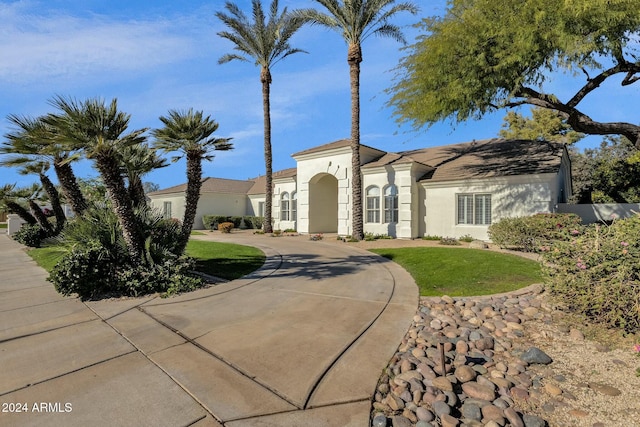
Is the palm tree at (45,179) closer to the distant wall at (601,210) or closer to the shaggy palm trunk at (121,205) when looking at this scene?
the shaggy palm trunk at (121,205)

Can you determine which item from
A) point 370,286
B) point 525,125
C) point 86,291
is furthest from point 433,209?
point 525,125

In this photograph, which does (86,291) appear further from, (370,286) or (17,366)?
(370,286)

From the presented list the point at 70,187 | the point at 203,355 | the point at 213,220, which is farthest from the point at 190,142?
the point at 213,220

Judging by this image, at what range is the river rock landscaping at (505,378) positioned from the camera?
3209 mm

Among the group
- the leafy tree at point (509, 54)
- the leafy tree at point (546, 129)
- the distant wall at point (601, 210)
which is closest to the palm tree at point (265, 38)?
the leafy tree at point (509, 54)

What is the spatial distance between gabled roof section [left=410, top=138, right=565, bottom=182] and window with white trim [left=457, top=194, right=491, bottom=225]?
3.83 feet

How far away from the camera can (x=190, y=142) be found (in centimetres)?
932

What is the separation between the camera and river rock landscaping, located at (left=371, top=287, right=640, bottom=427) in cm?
321

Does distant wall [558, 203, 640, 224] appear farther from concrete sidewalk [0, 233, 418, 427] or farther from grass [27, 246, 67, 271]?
grass [27, 246, 67, 271]

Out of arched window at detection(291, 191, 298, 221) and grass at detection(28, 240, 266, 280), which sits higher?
arched window at detection(291, 191, 298, 221)

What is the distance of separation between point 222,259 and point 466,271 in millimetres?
8480

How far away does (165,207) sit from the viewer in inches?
1310

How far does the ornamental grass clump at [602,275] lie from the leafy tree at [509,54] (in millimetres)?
9023

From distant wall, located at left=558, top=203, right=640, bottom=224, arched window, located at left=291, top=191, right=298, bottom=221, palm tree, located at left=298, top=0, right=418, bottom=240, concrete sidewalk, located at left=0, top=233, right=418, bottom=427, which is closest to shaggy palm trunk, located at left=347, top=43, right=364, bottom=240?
palm tree, located at left=298, top=0, right=418, bottom=240
